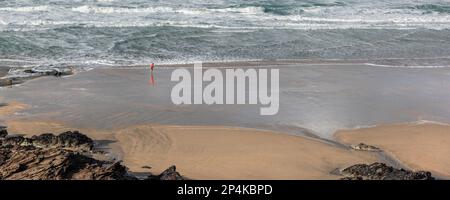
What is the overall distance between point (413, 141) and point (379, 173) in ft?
7.56

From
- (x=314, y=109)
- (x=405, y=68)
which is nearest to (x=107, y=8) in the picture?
(x=405, y=68)

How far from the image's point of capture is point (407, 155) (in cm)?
795

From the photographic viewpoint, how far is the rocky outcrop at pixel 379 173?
6.43 m

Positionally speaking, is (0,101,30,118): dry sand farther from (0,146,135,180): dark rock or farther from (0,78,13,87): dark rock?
(0,146,135,180): dark rock

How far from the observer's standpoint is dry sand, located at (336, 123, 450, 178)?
766cm

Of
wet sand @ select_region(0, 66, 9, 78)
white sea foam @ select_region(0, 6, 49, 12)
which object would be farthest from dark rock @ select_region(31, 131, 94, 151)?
white sea foam @ select_region(0, 6, 49, 12)

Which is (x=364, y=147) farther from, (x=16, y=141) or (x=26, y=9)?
(x=26, y=9)

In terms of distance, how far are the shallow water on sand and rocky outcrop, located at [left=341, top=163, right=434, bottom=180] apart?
1.93 m

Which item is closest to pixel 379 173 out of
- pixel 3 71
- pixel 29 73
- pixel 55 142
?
pixel 55 142

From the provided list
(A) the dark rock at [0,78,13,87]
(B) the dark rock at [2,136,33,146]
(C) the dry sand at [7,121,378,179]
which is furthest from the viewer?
(A) the dark rock at [0,78,13,87]

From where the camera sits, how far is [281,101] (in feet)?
34.7

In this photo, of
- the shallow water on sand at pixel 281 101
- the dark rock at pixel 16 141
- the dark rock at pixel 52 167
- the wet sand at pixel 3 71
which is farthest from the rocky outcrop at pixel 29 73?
the dark rock at pixel 52 167

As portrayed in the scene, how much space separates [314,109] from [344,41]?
9.06 meters
